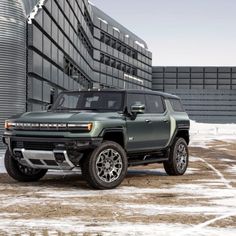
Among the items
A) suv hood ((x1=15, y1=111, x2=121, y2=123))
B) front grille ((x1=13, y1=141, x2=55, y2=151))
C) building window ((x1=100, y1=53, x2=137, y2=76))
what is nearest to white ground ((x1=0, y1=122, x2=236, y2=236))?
front grille ((x1=13, y1=141, x2=55, y2=151))

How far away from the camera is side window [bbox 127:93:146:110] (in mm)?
10185

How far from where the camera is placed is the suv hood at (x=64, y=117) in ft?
29.3

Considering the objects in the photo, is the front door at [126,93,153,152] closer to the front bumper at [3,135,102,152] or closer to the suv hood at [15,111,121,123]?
the suv hood at [15,111,121,123]

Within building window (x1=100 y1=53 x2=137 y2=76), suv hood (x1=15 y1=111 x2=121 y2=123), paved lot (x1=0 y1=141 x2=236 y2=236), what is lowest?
paved lot (x1=0 y1=141 x2=236 y2=236)

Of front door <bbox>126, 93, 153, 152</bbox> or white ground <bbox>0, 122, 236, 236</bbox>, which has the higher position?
front door <bbox>126, 93, 153, 152</bbox>

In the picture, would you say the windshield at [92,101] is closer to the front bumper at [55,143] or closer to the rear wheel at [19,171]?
the front bumper at [55,143]

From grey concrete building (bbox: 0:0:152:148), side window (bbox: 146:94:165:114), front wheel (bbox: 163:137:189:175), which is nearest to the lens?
side window (bbox: 146:94:165:114)

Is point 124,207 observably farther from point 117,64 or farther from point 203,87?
point 203,87

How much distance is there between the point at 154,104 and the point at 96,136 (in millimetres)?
2559

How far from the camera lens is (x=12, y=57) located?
19469mm

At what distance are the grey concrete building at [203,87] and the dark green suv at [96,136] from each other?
257 ft

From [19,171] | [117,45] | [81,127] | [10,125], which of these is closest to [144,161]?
[81,127]

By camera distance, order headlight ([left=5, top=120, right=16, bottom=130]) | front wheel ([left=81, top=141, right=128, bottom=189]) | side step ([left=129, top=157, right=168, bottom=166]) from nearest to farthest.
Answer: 1. front wheel ([left=81, top=141, right=128, bottom=189])
2. headlight ([left=5, top=120, right=16, bottom=130])
3. side step ([left=129, top=157, right=168, bottom=166])

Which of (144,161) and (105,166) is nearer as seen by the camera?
(105,166)
